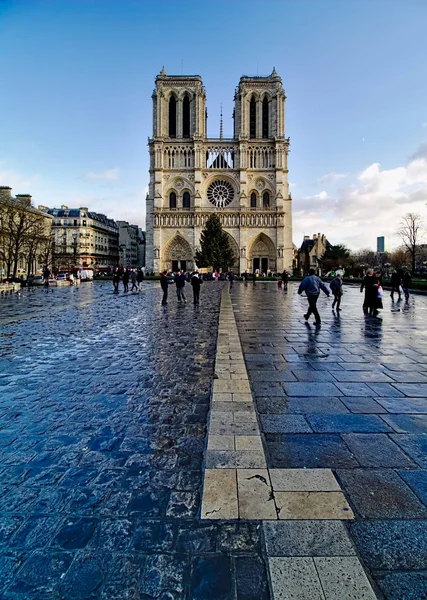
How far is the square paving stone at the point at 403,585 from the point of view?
1.70 meters

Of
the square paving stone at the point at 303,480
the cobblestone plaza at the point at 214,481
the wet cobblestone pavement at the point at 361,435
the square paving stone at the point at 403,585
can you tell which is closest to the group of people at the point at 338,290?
the wet cobblestone pavement at the point at 361,435

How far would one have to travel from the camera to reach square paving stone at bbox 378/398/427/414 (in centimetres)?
396

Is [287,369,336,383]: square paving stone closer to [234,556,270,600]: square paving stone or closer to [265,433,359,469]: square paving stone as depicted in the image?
[265,433,359,469]: square paving stone

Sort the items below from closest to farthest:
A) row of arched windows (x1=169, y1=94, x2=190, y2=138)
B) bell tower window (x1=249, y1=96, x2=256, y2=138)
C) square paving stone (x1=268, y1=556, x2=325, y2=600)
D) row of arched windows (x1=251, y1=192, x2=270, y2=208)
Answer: square paving stone (x1=268, y1=556, x2=325, y2=600), row of arched windows (x1=169, y1=94, x2=190, y2=138), bell tower window (x1=249, y1=96, x2=256, y2=138), row of arched windows (x1=251, y1=192, x2=270, y2=208)

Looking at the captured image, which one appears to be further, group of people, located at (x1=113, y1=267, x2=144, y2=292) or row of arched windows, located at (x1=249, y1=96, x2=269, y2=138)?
row of arched windows, located at (x1=249, y1=96, x2=269, y2=138)

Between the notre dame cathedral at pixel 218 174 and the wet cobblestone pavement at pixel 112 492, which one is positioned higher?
the notre dame cathedral at pixel 218 174

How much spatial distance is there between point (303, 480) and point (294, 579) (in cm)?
90

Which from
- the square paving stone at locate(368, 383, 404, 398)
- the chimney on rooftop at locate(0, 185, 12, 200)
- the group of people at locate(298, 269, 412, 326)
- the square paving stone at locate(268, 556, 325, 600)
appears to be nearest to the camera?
the square paving stone at locate(268, 556, 325, 600)

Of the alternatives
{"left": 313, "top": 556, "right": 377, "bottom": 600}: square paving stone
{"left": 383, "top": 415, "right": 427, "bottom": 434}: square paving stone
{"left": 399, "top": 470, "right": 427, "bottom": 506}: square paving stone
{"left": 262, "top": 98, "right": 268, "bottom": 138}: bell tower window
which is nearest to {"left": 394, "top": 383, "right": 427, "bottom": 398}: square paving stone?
{"left": 383, "top": 415, "right": 427, "bottom": 434}: square paving stone

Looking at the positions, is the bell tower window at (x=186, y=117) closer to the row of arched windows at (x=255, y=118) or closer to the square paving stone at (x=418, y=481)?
the row of arched windows at (x=255, y=118)

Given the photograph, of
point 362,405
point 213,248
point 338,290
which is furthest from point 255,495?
Answer: point 213,248

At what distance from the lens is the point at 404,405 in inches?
161

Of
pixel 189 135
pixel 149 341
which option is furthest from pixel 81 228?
pixel 149 341

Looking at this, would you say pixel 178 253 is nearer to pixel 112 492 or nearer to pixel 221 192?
pixel 221 192
